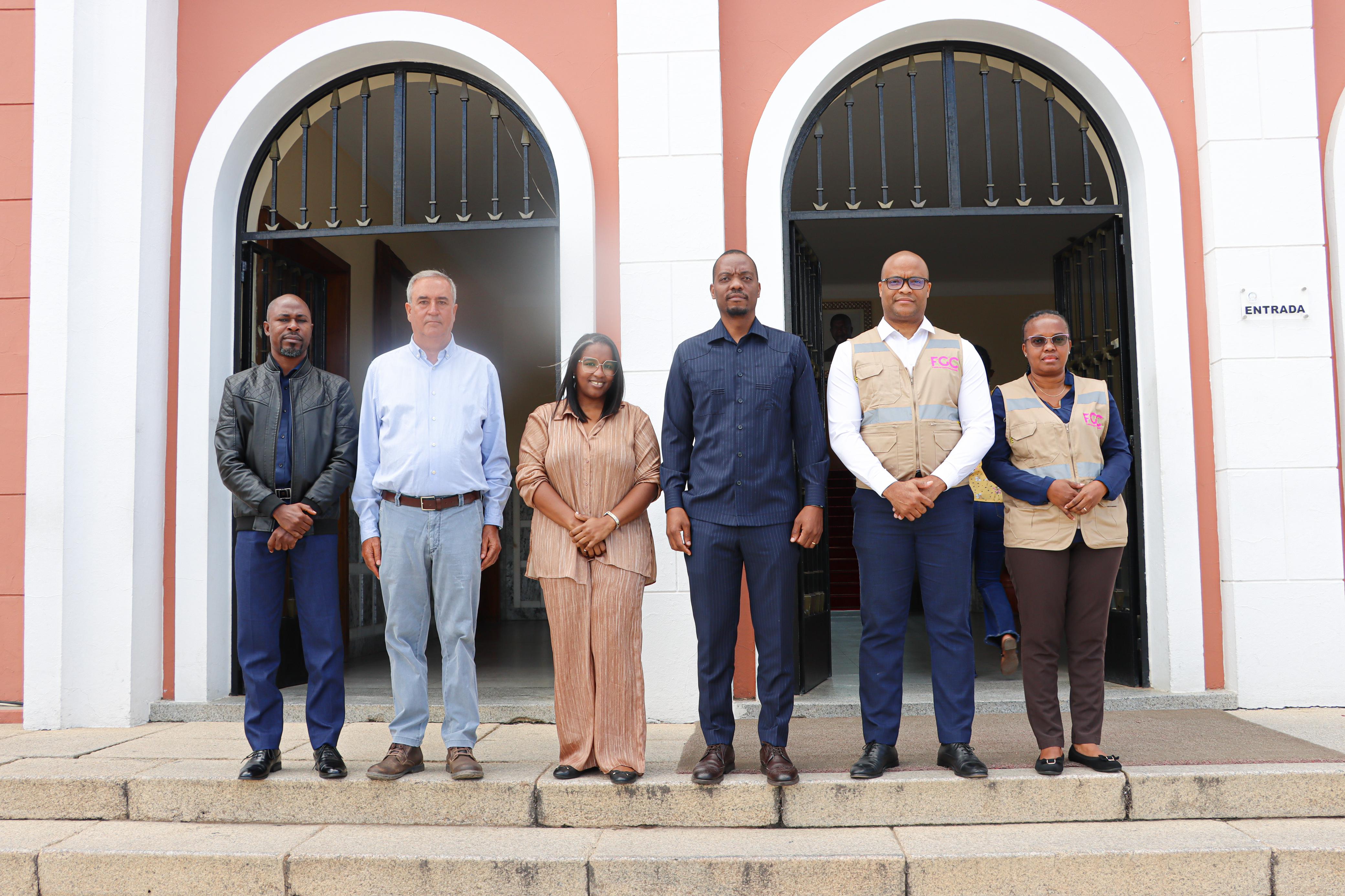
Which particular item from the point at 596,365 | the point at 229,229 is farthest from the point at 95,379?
the point at 596,365

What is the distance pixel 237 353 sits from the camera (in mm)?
5555

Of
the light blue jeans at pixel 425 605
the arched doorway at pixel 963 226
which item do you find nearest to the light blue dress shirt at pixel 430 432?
the light blue jeans at pixel 425 605

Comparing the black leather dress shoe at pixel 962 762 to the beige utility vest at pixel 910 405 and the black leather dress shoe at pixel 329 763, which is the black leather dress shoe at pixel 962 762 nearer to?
the beige utility vest at pixel 910 405

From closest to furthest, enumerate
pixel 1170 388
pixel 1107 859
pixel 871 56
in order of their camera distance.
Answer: pixel 1107 859 < pixel 1170 388 < pixel 871 56

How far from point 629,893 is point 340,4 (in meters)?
4.90

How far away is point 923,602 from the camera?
365 cm

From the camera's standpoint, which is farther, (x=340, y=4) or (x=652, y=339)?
(x=340, y=4)

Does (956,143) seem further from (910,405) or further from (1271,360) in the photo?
(910,405)

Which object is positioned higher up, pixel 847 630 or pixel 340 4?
pixel 340 4

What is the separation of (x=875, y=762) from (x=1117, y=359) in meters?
3.03

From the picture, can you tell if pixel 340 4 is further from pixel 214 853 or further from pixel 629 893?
pixel 629 893

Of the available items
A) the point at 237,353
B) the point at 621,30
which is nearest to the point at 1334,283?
the point at 621,30

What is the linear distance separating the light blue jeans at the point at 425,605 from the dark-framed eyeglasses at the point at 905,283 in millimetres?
1874

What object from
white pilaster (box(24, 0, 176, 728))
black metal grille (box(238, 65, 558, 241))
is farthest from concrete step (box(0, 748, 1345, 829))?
black metal grille (box(238, 65, 558, 241))
